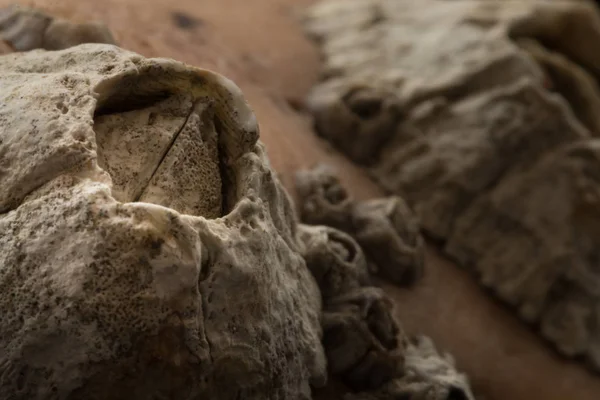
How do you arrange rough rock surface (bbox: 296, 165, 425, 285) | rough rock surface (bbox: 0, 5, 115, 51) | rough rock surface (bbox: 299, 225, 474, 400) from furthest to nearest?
rough rock surface (bbox: 296, 165, 425, 285), rough rock surface (bbox: 0, 5, 115, 51), rough rock surface (bbox: 299, 225, 474, 400)

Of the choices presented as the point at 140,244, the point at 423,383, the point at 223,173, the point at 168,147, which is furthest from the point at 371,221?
the point at 140,244

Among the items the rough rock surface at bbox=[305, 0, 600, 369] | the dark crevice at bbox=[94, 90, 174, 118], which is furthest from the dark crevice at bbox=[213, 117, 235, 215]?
the rough rock surface at bbox=[305, 0, 600, 369]

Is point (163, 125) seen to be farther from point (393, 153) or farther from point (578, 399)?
point (578, 399)

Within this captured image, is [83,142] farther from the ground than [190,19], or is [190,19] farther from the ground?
[83,142]

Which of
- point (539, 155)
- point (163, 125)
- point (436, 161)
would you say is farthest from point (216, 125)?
point (539, 155)

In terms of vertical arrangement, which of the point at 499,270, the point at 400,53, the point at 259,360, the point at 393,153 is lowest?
the point at 499,270

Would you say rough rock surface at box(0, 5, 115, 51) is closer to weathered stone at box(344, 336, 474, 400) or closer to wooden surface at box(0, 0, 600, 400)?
wooden surface at box(0, 0, 600, 400)
